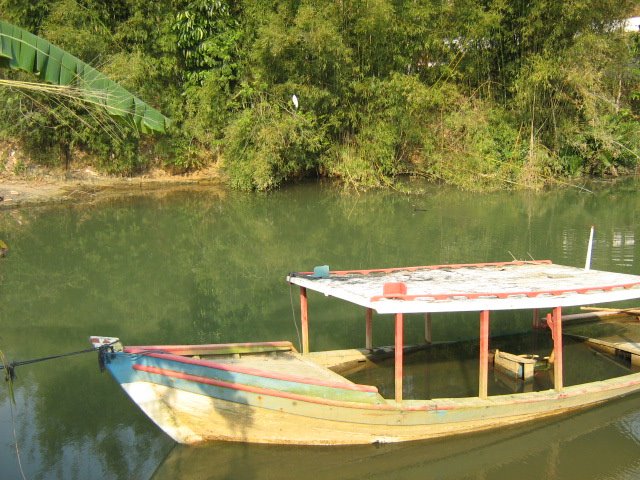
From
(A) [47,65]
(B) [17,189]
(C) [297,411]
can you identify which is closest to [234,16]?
(B) [17,189]

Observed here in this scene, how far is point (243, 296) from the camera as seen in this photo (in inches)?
379

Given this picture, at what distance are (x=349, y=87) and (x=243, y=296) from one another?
10621 mm

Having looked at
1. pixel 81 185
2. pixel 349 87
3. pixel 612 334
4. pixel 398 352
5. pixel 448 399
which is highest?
pixel 349 87

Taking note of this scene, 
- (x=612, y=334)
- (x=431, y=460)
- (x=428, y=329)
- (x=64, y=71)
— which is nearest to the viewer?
(x=431, y=460)

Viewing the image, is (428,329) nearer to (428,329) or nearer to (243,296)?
(428,329)

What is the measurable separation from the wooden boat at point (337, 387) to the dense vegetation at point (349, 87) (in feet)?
39.8

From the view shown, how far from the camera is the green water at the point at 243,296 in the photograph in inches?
214

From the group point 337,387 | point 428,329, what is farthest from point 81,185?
point 337,387

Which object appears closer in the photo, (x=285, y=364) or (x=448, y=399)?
(x=448, y=399)

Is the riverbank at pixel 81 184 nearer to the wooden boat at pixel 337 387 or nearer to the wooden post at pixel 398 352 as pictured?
the wooden boat at pixel 337 387

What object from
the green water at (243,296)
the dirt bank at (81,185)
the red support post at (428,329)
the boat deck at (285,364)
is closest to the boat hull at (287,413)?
the green water at (243,296)

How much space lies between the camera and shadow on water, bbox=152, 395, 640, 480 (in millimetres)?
5250

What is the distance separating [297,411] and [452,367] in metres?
2.20

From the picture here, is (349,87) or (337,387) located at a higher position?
(349,87)
